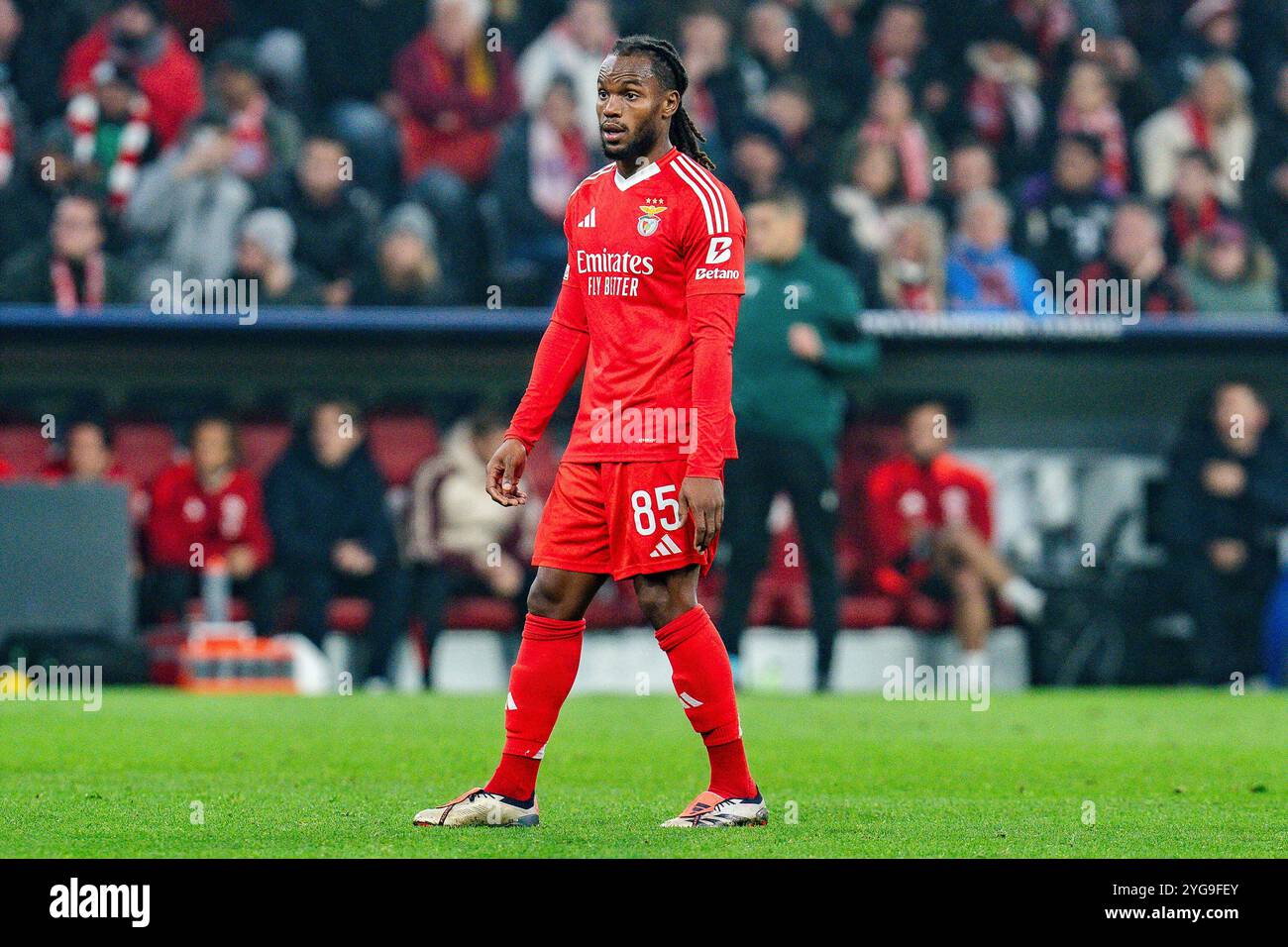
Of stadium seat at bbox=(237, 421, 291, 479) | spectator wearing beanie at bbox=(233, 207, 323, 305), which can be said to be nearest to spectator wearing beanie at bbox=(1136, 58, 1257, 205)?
spectator wearing beanie at bbox=(233, 207, 323, 305)

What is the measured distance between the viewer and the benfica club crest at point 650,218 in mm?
5773

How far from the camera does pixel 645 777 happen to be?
7.45 meters

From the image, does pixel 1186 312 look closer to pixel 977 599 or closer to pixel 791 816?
pixel 977 599

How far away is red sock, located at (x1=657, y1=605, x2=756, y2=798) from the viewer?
19.0 ft

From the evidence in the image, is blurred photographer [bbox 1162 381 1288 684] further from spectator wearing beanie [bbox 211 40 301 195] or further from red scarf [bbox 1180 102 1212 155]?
spectator wearing beanie [bbox 211 40 301 195]

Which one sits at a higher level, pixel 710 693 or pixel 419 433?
pixel 419 433

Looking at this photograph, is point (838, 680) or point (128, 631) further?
point (838, 680)

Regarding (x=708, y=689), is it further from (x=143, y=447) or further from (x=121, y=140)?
(x=121, y=140)

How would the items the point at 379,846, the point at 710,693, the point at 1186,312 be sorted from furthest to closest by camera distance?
1. the point at 1186,312
2. the point at 710,693
3. the point at 379,846
